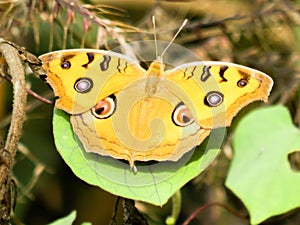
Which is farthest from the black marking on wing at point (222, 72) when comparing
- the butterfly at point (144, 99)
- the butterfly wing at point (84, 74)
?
the butterfly wing at point (84, 74)

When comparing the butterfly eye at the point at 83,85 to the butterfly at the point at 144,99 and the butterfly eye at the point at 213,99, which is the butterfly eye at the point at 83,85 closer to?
the butterfly at the point at 144,99

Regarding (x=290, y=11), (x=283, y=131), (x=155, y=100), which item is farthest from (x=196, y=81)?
(x=290, y=11)

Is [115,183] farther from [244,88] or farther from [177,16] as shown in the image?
[177,16]

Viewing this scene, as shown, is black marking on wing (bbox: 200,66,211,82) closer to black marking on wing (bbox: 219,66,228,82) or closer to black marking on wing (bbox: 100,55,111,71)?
black marking on wing (bbox: 219,66,228,82)

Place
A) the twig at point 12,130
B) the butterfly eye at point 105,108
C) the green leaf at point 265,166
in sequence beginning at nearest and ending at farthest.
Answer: the twig at point 12,130, the butterfly eye at point 105,108, the green leaf at point 265,166

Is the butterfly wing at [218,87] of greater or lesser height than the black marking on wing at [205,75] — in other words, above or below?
below

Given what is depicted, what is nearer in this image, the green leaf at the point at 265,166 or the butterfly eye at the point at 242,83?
the butterfly eye at the point at 242,83

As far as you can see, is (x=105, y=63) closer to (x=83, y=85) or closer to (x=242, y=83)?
(x=83, y=85)

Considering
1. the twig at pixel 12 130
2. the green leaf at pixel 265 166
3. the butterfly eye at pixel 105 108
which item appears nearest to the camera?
the twig at pixel 12 130

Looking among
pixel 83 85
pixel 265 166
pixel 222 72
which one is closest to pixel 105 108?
pixel 83 85
